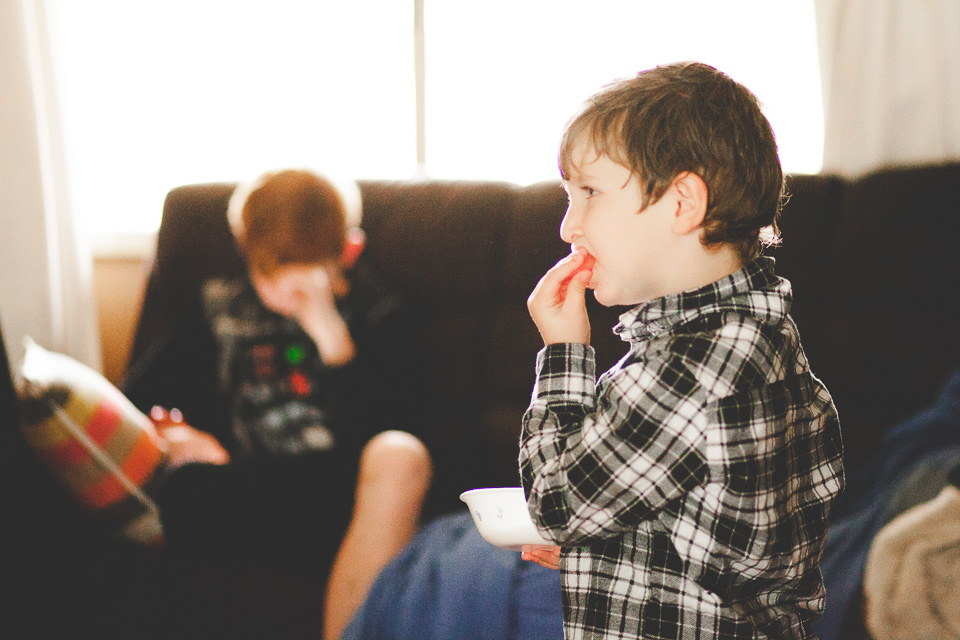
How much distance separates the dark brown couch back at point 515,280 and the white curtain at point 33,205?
0.26 metres

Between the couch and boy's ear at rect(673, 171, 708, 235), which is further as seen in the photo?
the couch

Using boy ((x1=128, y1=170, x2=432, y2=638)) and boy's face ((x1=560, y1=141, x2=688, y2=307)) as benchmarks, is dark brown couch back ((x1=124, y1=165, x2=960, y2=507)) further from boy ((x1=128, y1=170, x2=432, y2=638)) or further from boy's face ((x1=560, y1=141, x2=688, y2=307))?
boy's face ((x1=560, y1=141, x2=688, y2=307))

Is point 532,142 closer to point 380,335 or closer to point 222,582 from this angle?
point 380,335

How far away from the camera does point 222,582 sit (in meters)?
1.11

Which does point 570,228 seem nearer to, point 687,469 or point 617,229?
point 617,229

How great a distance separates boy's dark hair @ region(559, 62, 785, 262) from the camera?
20.9 inches

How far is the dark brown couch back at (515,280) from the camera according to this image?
3.21 ft

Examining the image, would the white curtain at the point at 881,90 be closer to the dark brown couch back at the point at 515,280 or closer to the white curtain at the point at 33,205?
the dark brown couch back at the point at 515,280

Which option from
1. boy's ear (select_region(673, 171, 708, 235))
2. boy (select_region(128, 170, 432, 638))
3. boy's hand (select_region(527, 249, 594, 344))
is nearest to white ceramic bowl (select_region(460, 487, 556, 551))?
boy's hand (select_region(527, 249, 594, 344))

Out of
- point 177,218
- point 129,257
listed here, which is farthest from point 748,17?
point 129,257

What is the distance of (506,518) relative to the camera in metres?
0.56

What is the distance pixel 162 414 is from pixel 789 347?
117cm

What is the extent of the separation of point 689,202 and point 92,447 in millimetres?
995

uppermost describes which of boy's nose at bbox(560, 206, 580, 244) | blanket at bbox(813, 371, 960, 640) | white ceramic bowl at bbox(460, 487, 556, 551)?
boy's nose at bbox(560, 206, 580, 244)
